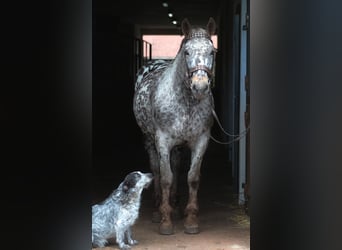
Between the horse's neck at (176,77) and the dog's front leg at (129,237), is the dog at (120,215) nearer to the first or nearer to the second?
the dog's front leg at (129,237)

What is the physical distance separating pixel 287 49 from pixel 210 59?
2055 millimetres

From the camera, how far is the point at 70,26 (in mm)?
2496

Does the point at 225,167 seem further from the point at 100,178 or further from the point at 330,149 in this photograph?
the point at 330,149

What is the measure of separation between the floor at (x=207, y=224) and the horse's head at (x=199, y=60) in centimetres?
120

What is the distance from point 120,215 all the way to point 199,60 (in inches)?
53.1

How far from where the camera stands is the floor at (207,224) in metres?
4.57

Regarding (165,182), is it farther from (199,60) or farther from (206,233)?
(199,60)

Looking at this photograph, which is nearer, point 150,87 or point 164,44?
point 150,87

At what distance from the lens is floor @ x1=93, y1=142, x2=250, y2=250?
180 inches

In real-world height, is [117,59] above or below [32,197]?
above

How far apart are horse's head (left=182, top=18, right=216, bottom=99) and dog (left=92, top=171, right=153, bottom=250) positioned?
2.81 ft

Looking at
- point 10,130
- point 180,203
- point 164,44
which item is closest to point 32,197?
point 10,130

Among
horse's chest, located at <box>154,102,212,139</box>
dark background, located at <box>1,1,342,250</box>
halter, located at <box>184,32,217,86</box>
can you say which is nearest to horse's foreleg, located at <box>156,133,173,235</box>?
horse's chest, located at <box>154,102,212,139</box>

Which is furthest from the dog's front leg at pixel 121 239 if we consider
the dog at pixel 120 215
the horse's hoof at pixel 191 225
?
the horse's hoof at pixel 191 225
